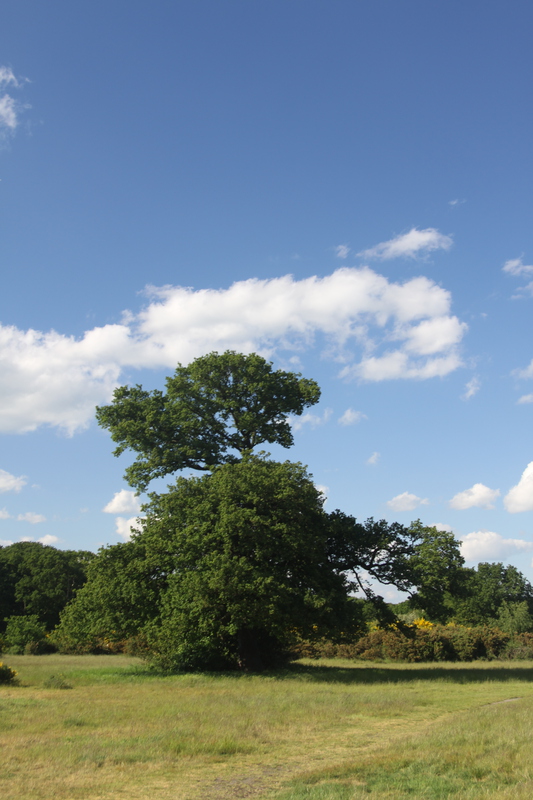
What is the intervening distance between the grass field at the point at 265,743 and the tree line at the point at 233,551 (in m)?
3.68

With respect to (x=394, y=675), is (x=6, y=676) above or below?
above

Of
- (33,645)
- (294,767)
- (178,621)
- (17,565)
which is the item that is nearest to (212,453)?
(178,621)

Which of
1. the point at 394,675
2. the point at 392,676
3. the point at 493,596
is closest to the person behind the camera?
the point at 392,676

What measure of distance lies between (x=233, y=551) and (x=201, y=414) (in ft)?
29.2

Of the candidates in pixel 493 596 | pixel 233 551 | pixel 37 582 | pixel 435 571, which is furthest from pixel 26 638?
pixel 493 596

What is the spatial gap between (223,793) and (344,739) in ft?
15.4

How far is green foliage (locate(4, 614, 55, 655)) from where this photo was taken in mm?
43906

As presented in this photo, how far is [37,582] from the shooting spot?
6594cm

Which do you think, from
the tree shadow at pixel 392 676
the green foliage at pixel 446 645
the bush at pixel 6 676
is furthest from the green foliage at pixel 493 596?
the bush at pixel 6 676

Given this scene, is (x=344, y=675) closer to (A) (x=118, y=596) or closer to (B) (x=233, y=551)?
(B) (x=233, y=551)

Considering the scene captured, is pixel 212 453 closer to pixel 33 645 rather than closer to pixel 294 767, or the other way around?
pixel 294 767

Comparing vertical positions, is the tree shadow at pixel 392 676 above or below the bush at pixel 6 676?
below

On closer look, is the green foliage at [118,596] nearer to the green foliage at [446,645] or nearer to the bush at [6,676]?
the bush at [6,676]

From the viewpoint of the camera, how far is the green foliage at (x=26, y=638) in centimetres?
4391
